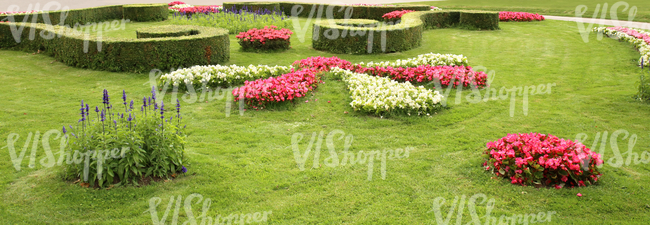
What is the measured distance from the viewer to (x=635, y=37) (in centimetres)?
1609

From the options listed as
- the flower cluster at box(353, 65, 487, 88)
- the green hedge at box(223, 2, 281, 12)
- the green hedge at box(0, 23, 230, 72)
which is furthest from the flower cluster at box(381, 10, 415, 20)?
the flower cluster at box(353, 65, 487, 88)

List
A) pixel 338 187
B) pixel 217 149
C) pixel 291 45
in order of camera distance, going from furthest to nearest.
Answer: pixel 291 45, pixel 217 149, pixel 338 187

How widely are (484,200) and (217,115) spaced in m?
5.18

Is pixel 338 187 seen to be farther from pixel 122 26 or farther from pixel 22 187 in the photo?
pixel 122 26

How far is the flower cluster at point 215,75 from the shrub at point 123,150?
4.41 metres

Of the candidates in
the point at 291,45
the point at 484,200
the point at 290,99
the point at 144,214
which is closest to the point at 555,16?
the point at 291,45

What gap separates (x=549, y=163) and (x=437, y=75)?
17.0 feet

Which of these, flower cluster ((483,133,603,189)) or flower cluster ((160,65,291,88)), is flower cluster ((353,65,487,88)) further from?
flower cluster ((483,133,603,189))

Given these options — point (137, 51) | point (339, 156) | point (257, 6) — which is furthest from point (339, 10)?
point (339, 156)

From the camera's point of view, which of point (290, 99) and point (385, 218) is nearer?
point (385, 218)

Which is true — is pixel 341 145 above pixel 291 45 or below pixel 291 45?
below

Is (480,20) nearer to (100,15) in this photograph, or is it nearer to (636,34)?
(636,34)

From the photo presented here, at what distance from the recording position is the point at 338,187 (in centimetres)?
568

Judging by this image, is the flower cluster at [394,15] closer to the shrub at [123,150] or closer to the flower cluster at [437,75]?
the flower cluster at [437,75]
